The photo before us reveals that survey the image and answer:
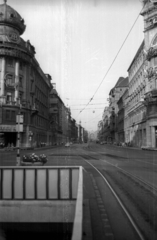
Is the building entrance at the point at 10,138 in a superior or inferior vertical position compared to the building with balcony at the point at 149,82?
inferior

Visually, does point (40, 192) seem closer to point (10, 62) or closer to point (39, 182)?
point (39, 182)

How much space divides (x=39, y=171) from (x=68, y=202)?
140cm

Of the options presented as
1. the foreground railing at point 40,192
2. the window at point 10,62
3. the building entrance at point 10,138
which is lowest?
the foreground railing at point 40,192

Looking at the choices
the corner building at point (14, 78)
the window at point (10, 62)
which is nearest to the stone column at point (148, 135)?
the corner building at point (14, 78)

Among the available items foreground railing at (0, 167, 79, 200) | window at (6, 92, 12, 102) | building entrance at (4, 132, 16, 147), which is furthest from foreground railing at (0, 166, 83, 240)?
window at (6, 92, 12, 102)

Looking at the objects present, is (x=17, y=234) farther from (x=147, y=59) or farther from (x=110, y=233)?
(x=147, y=59)

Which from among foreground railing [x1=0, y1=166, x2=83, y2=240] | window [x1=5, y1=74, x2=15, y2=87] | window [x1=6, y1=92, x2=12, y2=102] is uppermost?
window [x1=5, y1=74, x2=15, y2=87]

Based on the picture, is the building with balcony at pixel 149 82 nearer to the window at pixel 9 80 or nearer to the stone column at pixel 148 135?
the stone column at pixel 148 135

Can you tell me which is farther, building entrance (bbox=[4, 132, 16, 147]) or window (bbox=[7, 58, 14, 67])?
window (bbox=[7, 58, 14, 67])

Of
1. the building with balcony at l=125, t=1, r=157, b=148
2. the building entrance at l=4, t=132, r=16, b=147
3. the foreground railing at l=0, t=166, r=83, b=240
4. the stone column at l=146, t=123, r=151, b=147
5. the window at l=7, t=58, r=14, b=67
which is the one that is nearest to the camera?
the foreground railing at l=0, t=166, r=83, b=240

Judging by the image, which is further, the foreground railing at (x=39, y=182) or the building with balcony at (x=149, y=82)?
the building with balcony at (x=149, y=82)

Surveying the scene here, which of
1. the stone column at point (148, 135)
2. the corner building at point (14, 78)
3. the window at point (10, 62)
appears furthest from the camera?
the window at point (10, 62)

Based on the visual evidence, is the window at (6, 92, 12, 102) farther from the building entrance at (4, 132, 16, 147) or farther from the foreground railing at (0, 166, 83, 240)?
the foreground railing at (0, 166, 83, 240)

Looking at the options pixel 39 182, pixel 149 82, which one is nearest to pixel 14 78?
pixel 149 82
